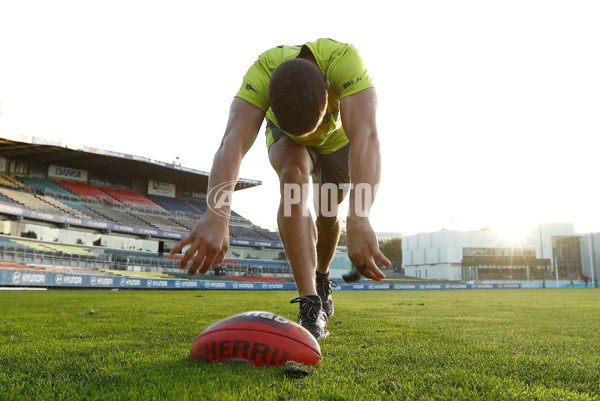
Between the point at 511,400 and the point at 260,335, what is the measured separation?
1060 millimetres

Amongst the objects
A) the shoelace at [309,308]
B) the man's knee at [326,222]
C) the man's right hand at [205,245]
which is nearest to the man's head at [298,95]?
the man's right hand at [205,245]

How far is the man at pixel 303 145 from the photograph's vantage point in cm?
193

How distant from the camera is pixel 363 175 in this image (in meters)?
2.25

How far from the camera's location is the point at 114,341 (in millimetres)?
2852

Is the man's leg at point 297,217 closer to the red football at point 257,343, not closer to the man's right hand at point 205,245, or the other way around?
the red football at point 257,343

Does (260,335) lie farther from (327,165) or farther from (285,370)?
(327,165)

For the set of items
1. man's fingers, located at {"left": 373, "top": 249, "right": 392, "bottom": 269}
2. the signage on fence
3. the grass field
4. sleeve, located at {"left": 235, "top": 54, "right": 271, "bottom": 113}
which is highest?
the signage on fence

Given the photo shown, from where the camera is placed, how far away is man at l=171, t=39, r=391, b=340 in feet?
6.34

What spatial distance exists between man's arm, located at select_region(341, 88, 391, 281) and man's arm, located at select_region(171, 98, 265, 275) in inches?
22.4

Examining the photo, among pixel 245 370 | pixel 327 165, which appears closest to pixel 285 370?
pixel 245 370

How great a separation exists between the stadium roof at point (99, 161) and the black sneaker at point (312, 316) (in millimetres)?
26964

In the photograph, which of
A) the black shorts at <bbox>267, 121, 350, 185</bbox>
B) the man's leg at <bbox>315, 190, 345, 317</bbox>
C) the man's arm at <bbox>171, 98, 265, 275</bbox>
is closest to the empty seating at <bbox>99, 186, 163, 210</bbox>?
the man's leg at <bbox>315, 190, 345, 317</bbox>

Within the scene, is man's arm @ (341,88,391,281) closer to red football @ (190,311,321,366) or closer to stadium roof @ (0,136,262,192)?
red football @ (190,311,321,366)

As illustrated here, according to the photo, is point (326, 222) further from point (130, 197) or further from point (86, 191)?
point (130, 197)
